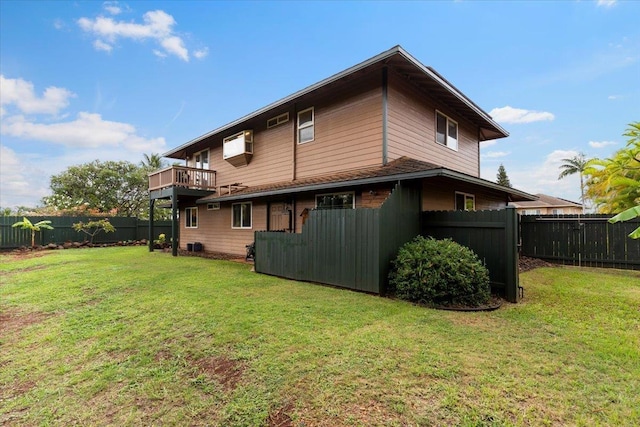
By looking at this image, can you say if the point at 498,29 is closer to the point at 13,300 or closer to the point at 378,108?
the point at 378,108

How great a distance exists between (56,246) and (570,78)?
27511 millimetres

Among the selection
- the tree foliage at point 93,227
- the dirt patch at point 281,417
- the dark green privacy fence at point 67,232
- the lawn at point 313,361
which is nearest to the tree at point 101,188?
the dark green privacy fence at point 67,232

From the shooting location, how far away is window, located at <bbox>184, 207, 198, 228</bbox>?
54.3 feet

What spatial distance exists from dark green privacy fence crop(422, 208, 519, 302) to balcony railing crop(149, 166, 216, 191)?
37.8 ft

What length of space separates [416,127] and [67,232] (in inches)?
816

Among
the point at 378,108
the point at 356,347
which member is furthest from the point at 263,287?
the point at 378,108

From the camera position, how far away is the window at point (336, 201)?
9203 mm

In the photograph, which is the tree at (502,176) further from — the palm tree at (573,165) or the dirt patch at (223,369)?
the dirt patch at (223,369)

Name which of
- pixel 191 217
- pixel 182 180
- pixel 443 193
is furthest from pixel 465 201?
pixel 191 217

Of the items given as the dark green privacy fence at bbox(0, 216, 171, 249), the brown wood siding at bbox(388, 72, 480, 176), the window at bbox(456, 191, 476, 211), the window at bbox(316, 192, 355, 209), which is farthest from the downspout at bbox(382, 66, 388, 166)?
the dark green privacy fence at bbox(0, 216, 171, 249)

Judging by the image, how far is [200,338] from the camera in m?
3.81

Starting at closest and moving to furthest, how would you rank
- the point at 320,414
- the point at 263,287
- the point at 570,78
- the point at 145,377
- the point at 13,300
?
the point at 320,414
the point at 145,377
the point at 13,300
the point at 263,287
the point at 570,78

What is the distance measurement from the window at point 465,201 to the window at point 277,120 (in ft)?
22.6

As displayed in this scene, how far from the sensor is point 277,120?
11.8 meters
